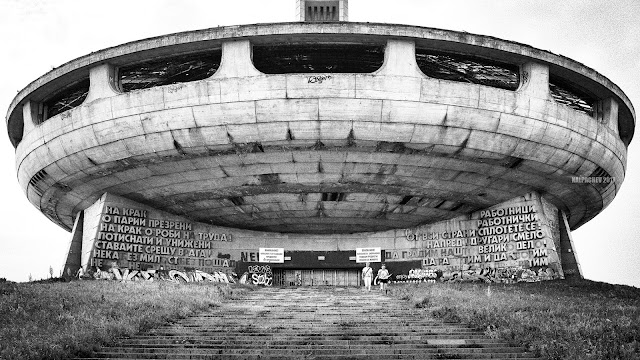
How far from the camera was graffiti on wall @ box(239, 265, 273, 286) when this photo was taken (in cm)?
3169

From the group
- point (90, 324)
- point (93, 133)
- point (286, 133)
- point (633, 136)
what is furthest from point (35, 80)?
point (633, 136)

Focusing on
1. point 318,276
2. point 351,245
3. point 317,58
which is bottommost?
point 318,276

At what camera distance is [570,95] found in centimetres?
2931

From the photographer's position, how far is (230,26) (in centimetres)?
2431

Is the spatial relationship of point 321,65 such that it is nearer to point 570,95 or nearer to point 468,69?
point 468,69

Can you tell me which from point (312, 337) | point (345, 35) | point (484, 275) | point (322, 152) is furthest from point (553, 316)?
point (484, 275)

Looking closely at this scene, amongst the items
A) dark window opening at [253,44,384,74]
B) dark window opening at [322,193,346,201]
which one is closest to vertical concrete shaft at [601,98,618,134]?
dark window opening at [253,44,384,74]

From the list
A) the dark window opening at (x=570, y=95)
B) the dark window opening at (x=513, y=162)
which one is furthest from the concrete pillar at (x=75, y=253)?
the dark window opening at (x=570, y=95)

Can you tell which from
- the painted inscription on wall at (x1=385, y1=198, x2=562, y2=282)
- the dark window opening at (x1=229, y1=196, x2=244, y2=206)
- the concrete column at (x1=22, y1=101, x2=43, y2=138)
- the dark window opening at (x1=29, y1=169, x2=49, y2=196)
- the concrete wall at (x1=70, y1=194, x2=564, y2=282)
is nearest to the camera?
the painted inscription on wall at (x1=385, y1=198, x2=562, y2=282)

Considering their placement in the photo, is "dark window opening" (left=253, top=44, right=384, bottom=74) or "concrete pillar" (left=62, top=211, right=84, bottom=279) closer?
"dark window opening" (left=253, top=44, right=384, bottom=74)

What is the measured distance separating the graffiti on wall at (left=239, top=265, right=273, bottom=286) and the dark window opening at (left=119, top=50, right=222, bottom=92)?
9.72m

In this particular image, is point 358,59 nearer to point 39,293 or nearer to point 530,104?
point 530,104

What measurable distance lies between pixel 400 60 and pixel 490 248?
10067mm

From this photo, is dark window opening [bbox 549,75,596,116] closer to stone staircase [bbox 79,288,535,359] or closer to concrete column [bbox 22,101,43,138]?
stone staircase [bbox 79,288,535,359]
